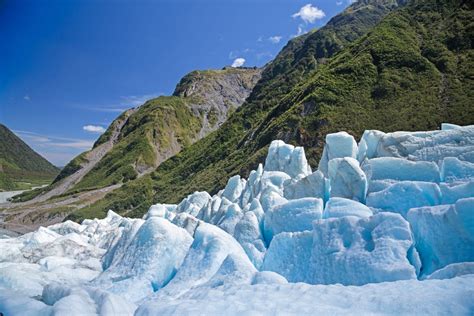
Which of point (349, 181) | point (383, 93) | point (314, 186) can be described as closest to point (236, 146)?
point (383, 93)

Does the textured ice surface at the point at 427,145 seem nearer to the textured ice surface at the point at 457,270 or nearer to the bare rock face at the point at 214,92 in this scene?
the textured ice surface at the point at 457,270

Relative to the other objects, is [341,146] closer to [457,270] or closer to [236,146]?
[457,270]

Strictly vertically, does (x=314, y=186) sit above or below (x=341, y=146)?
below

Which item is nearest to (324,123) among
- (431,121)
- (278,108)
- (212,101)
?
(431,121)

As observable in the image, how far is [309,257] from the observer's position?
8445 millimetres

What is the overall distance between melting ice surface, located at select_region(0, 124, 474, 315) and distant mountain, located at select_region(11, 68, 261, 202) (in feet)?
296

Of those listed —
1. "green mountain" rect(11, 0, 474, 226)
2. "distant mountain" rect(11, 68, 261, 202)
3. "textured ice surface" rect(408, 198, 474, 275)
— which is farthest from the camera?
"distant mountain" rect(11, 68, 261, 202)

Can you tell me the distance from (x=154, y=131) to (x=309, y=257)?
124 metres

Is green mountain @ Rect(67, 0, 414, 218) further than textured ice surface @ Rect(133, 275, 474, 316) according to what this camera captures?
Yes

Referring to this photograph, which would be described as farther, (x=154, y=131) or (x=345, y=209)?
(x=154, y=131)

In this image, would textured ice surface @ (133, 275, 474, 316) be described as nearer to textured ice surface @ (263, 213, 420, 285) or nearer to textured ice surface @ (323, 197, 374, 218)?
textured ice surface @ (263, 213, 420, 285)

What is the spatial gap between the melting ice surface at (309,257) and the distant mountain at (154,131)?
90174 mm

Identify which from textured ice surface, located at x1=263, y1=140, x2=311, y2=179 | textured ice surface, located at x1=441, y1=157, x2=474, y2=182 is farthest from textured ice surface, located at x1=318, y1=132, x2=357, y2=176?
textured ice surface, located at x1=441, y1=157, x2=474, y2=182

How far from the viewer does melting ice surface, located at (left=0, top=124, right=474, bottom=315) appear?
5.29m
